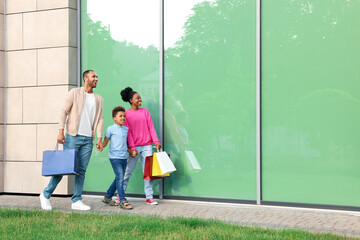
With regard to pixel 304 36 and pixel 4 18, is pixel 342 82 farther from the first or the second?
Answer: pixel 4 18

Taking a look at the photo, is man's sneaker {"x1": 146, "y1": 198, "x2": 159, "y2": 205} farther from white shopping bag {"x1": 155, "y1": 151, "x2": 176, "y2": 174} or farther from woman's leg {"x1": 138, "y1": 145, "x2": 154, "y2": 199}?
white shopping bag {"x1": 155, "y1": 151, "x2": 176, "y2": 174}

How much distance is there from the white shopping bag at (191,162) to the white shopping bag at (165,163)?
1.59ft

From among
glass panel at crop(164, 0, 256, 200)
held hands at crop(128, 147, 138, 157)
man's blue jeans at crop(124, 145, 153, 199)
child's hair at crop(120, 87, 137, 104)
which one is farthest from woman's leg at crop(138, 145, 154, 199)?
child's hair at crop(120, 87, 137, 104)

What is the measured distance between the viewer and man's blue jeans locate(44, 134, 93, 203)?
8445 mm

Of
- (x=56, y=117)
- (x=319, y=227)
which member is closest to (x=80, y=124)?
(x=56, y=117)

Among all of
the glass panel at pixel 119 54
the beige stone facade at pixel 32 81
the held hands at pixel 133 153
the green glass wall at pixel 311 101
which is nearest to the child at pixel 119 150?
the held hands at pixel 133 153

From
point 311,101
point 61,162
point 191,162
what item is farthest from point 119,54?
point 311,101

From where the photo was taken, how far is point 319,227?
22.5ft

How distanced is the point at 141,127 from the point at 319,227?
139 inches

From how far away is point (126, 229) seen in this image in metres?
6.46

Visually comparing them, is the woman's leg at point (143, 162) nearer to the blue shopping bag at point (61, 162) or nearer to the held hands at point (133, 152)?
the held hands at point (133, 152)

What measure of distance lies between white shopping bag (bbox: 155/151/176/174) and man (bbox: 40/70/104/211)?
997 millimetres

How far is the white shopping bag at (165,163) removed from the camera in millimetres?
8680

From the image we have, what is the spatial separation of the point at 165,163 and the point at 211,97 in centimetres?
139
